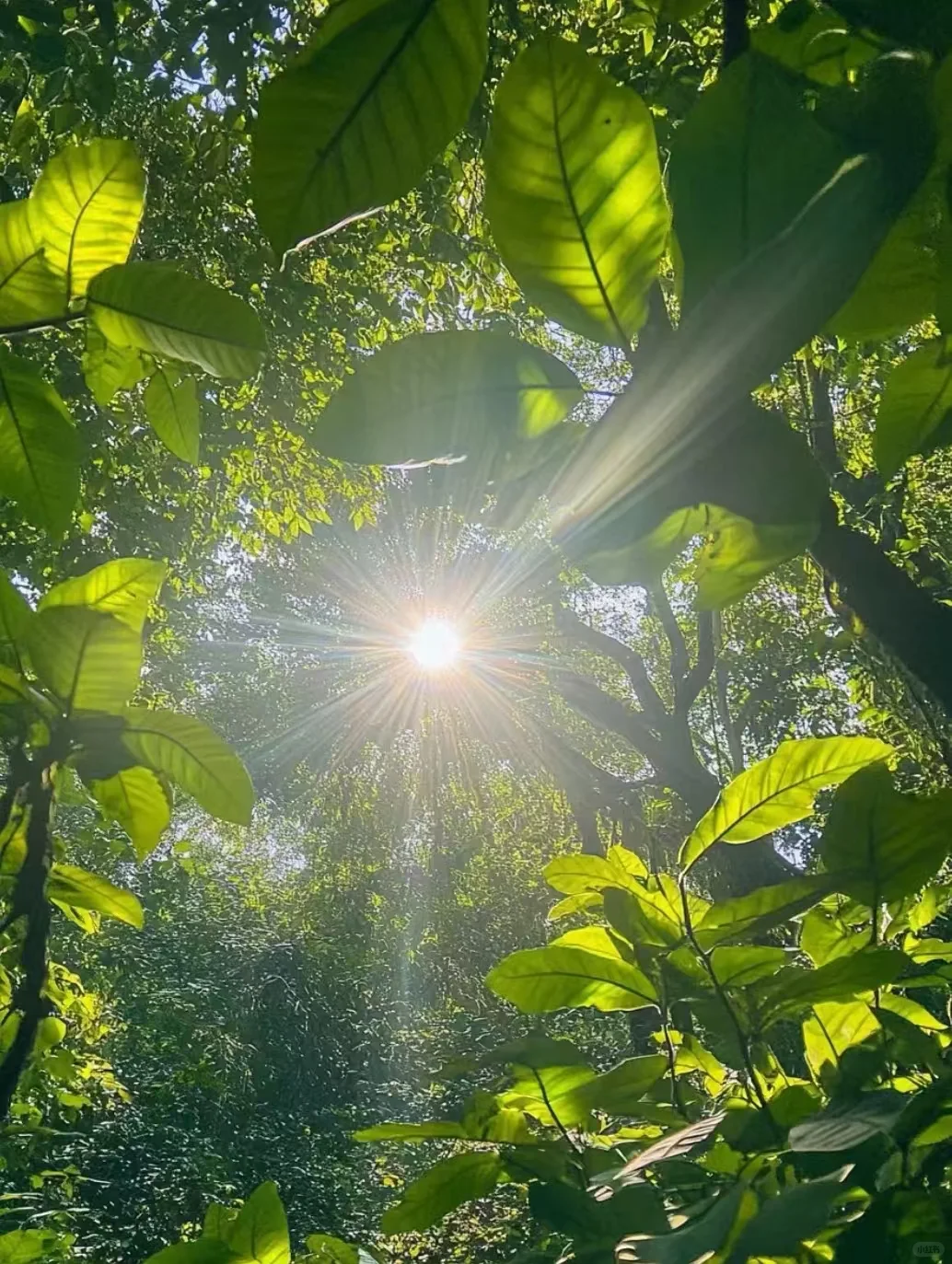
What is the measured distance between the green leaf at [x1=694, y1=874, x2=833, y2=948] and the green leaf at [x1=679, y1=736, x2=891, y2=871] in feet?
0.11

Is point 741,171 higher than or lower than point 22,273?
lower

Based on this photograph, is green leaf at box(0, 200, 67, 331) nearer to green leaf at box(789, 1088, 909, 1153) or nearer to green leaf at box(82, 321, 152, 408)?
green leaf at box(82, 321, 152, 408)

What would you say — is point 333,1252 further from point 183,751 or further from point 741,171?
point 741,171

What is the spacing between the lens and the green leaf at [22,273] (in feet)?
1.23

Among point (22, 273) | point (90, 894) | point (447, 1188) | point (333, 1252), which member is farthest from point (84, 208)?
point (333, 1252)

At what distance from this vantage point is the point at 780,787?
0.52 metres

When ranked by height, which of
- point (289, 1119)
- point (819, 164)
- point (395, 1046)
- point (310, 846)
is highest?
point (310, 846)

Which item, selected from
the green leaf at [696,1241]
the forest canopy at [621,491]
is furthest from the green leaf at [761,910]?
the green leaf at [696,1241]

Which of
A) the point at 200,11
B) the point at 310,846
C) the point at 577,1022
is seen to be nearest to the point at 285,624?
the point at 310,846

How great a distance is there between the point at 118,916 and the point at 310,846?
12471 mm

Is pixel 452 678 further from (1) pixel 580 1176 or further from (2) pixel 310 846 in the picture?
(1) pixel 580 1176

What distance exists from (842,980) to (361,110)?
0.42m

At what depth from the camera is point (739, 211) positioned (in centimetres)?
22

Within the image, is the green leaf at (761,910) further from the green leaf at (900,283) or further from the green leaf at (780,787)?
the green leaf at (900,283)
